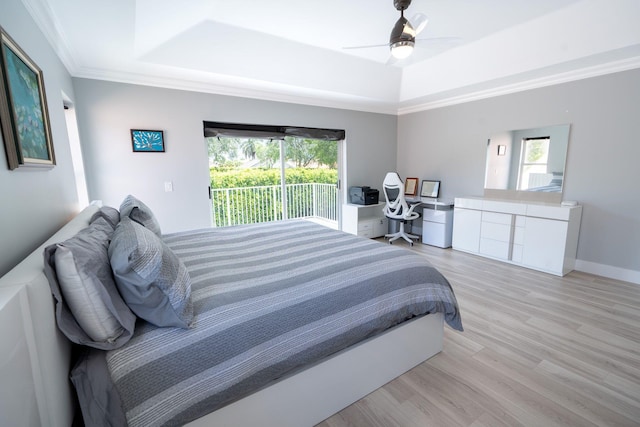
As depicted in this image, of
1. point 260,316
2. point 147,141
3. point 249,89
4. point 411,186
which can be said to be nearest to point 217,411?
point 260,316

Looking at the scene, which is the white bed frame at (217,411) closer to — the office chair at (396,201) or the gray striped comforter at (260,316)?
the gray striped comforter at (260,316)

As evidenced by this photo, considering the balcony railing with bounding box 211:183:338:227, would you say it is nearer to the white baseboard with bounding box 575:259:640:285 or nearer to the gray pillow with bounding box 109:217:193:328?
the gray pillow with bounding box 109:217:193:328

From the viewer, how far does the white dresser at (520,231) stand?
3.27 m

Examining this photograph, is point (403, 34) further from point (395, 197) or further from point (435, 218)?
point (435, 218)

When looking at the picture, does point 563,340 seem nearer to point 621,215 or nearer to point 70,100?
point 621,215

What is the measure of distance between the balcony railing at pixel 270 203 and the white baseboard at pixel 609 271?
3455 mm

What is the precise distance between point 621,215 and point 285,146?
4.18 metres

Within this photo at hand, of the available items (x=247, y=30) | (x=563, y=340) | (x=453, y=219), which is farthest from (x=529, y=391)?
(x=247, y=30)

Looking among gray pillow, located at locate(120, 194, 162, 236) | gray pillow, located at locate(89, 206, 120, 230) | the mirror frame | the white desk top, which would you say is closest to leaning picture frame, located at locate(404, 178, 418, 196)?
the white desk top

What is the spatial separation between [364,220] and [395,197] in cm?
74

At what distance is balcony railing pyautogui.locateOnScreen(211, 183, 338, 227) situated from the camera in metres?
4.70

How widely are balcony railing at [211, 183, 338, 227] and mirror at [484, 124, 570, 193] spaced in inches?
98.7

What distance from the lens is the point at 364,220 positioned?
4918 mm

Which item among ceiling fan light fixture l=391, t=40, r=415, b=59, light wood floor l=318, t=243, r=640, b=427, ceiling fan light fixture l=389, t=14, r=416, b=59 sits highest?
ceiling fan light fixture l=389, t=14, r=416, b=59
